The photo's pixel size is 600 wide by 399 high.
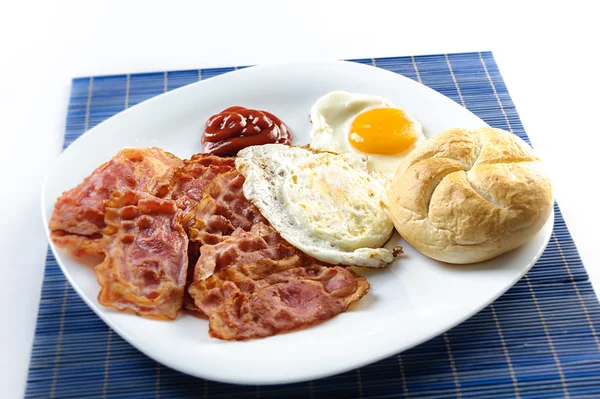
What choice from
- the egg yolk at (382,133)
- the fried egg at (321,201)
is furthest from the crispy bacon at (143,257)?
the egg yolk at (382,133)

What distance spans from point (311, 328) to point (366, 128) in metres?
1.77

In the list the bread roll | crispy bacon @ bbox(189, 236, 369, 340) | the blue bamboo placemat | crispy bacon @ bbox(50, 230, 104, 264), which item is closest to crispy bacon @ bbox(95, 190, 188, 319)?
crispy bacon @ bbox(50, 230, 104, 264)

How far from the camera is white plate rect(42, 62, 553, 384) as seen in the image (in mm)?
3352

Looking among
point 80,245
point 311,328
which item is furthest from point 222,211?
point 311,328

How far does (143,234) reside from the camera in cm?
390

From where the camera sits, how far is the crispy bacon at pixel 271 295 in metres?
3.51

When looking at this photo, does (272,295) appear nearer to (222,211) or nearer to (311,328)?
(311,328)

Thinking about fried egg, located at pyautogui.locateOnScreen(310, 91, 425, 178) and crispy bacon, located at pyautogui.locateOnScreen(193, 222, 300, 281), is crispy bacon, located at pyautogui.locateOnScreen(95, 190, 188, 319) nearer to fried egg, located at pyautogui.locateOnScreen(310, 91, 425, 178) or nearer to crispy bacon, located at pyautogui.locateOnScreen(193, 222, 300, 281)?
crispy bacon, located at pyautogui.locateOnScreen(193, 222, 300, 281)

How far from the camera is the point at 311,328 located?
3561 millimetres

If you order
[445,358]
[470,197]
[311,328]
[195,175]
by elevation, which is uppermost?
[470,197]

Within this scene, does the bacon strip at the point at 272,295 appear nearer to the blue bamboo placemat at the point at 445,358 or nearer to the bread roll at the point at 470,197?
the blue bamboo placemat at the point at 445,358

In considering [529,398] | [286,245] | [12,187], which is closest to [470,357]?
[529,398]

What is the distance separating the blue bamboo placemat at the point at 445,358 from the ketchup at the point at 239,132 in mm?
1401

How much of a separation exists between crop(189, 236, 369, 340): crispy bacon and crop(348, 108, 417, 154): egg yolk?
1227 mm
